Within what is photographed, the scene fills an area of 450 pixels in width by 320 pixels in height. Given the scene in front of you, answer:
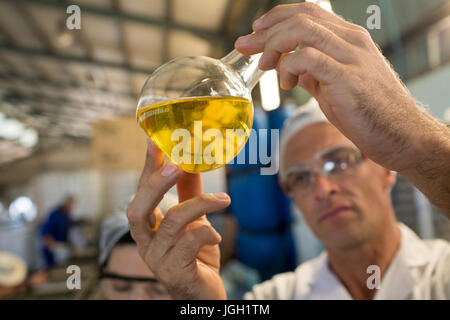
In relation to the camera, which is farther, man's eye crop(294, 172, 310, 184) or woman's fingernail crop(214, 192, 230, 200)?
man's eye crop(294, 172, 310, 184)

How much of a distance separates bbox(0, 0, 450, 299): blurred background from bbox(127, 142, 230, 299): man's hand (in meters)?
0.09

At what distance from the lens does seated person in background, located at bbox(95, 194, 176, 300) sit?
2.31 feet

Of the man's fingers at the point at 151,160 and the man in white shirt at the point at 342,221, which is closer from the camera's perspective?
the man's fingers at the point at 151,160

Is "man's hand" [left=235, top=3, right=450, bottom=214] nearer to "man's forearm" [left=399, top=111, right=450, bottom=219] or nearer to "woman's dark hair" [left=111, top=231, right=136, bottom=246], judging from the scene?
"man's forearm" [left=399, top=111, right=450, bottom=219]

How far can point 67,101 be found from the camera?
24.8 feet

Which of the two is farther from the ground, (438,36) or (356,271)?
(438,36)

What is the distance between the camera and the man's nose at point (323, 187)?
0.93m

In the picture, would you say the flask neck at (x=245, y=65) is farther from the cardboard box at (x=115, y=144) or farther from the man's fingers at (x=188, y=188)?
the cardboard box at (x=115, y=144)

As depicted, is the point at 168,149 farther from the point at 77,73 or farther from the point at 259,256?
the point at 77,73

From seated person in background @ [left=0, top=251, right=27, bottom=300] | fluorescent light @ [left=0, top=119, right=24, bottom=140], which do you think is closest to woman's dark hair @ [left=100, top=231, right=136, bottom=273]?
seated person in background @ [left=0, top=251, right=27, bottom=300]

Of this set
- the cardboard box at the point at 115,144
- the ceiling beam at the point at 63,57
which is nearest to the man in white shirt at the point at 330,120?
the cardboard box at the point at 115,144

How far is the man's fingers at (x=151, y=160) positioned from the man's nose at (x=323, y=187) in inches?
23.8

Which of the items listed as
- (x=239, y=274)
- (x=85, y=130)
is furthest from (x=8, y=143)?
(x=239, y=274)
